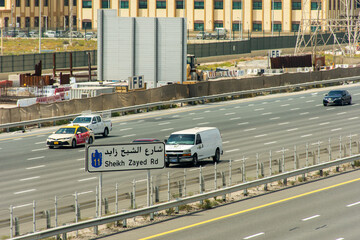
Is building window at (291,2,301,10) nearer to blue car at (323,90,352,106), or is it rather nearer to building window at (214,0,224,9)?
building window at (214,0,224,9)

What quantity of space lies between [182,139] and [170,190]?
1163cm

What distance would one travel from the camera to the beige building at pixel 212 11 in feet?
520

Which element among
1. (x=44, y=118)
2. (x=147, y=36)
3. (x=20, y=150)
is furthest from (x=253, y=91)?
(x=20, y=150)

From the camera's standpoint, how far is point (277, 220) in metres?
23.9

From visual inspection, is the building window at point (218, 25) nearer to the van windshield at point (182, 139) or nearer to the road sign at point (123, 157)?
the van windshield at point (182, 139)

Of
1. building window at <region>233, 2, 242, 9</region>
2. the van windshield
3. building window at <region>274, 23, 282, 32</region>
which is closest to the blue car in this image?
the van windshield

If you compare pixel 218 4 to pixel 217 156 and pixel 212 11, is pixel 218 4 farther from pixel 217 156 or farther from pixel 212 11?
pixel 217 156

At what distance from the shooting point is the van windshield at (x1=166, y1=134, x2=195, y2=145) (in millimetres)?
36156

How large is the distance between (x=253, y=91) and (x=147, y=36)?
12.5 metres

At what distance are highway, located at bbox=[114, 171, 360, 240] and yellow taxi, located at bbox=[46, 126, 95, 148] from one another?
17016 mm

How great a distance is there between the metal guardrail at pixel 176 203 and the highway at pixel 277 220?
497 mm

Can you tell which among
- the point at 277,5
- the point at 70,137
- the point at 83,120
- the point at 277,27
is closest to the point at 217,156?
the point at 70,137

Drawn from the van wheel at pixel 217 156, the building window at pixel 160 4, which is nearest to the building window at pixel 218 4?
the building window at pixel 160 4

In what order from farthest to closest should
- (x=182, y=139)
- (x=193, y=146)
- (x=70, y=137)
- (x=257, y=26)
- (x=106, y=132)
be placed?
(x=257, y=26) < (x=106, y=132) < (x=70, y=137) < (x=182, y=139) < (x=193, y=146)
